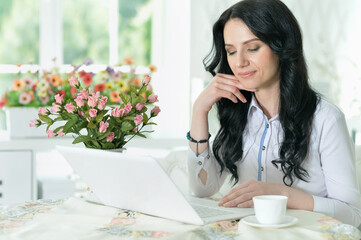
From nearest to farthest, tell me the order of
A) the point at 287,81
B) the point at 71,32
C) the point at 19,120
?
the point at 287,81, the point at 19,120, the point at 71,32

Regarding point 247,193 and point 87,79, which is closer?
point 247,193

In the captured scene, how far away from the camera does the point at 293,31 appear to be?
168cm

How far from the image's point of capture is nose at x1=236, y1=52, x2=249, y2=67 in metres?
1.63

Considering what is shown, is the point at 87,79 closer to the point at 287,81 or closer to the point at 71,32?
the point at 71,32

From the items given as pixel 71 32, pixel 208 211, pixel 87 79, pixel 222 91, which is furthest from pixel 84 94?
pixel 71 32

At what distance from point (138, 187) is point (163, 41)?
2.57 metres

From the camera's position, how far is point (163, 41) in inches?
147

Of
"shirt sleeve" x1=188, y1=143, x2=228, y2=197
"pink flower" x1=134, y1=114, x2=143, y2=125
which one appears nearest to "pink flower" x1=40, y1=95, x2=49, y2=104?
"shirt sleeve" x1=188, y1=143, x2=228, y2=197

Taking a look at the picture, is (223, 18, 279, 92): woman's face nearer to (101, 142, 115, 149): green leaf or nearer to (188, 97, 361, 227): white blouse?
(188, 97, 361, 227): white blouse

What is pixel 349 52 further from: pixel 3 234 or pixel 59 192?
pixel 3 234

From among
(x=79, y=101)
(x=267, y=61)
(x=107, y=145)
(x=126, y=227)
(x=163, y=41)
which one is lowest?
(x=126, y=227)

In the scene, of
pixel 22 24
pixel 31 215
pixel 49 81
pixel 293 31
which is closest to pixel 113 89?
pixel 49 81

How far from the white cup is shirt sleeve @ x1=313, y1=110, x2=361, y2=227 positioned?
0.40m

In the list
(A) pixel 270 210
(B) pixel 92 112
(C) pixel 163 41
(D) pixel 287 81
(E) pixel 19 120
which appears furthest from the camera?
(C) pixel 163 41
